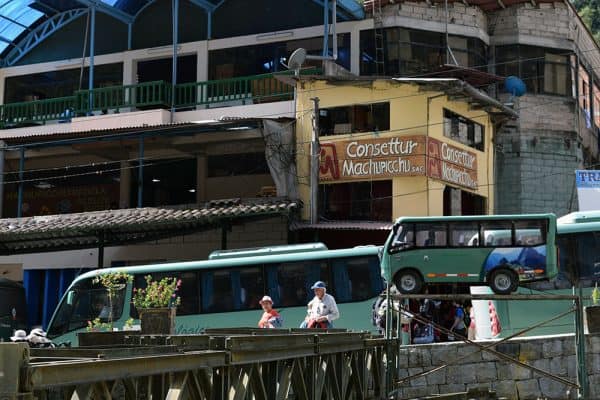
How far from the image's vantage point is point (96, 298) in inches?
848

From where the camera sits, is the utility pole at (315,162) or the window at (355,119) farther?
the window at (355,119)

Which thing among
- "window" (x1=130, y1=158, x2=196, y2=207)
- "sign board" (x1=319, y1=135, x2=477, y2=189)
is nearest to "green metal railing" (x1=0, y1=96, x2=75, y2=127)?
"window" (x1=130, y1=158, x2=196, y2=207)

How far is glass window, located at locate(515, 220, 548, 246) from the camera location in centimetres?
1669

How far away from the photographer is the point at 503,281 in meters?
16.3

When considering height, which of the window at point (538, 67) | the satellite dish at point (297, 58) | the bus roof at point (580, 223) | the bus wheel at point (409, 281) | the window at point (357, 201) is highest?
the window at point (538, 67)

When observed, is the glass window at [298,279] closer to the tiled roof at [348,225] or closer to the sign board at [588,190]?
the tiled roof at [348,225]

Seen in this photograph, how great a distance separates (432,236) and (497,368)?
359 cm

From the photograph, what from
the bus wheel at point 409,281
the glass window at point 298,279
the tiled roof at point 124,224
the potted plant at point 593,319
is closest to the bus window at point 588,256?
the bus wheel at point 409,281

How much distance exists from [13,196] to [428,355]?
21705mm

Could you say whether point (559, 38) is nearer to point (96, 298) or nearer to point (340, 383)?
point (96, 298)

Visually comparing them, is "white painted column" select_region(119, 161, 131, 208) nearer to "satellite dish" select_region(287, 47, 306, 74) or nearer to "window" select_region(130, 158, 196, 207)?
"window" select_region(130, 158, 196, 207)

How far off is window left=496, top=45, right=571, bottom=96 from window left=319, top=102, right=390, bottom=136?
6627 millimetres

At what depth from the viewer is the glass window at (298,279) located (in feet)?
65.1

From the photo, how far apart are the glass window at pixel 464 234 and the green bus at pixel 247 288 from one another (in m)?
2.74
